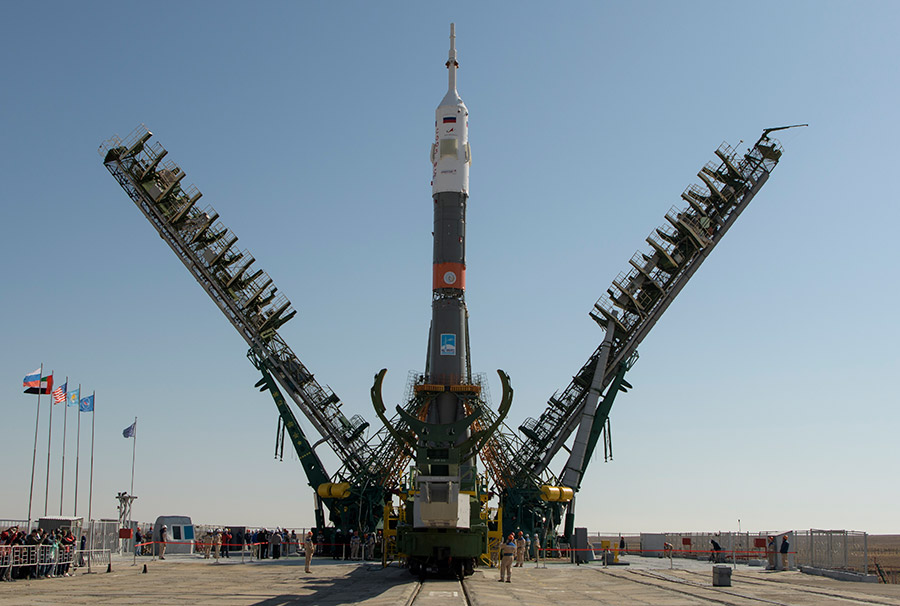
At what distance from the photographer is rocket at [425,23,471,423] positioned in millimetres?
43031

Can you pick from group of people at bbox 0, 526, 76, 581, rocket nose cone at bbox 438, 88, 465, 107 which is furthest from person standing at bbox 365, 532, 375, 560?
rocket nose cone at bbox 438, 88, 465, 107

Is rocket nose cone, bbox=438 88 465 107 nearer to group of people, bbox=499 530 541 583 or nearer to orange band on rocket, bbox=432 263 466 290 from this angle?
orange band on rocket, bbox=432 263 466 290

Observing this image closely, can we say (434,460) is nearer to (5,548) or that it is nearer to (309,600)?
(309,600)

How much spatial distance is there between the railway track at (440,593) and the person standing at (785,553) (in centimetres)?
1509

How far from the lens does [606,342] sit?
145 feet

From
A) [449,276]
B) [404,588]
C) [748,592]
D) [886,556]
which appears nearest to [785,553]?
[748,592]

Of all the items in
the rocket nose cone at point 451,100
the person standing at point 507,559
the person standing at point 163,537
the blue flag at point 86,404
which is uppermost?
the rocket nose cone at point 451,100

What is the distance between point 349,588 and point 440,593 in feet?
12.0

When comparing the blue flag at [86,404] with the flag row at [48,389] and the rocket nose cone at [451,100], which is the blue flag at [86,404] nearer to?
the flag row at [48,389]

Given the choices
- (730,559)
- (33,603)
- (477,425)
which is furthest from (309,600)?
(730,559)

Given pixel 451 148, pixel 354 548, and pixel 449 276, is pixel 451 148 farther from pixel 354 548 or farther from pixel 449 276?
pixel 354 548

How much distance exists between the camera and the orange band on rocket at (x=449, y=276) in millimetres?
44031

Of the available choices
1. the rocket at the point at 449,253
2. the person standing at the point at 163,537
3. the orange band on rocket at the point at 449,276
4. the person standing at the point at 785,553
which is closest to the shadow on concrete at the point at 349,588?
the person standing at the point at 163,537

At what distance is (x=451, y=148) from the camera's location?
4559 cm
